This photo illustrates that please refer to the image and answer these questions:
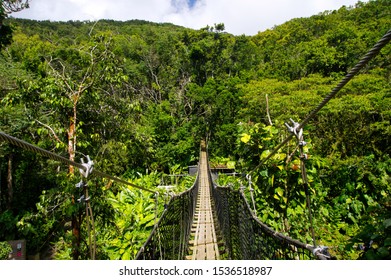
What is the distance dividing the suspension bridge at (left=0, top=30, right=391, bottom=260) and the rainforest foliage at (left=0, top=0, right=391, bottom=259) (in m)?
0.36

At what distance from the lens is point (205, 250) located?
279 cm

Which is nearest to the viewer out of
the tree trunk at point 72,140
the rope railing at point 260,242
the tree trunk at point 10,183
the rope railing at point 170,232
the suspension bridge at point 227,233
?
the suspension bridge at point 227,233

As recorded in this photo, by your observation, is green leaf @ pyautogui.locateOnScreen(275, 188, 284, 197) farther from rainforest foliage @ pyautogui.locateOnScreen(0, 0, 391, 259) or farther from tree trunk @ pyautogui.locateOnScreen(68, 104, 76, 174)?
tree trunk @ pyautogui.locateOnScreen(68, 104, 76, 174)

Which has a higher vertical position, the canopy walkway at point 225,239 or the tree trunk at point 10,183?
the tree trunk at point 10,183

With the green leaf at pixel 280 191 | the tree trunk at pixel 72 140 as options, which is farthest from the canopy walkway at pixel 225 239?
the tree trunk at pixel 72 140

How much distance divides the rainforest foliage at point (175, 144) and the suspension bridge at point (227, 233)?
36 centimetres

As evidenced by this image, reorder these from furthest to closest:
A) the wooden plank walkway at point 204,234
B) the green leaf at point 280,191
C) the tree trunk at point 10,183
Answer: the tree trunk at point 10,183 → the wooden plank walkway at point 204,234 → the green leaf at point 280,191

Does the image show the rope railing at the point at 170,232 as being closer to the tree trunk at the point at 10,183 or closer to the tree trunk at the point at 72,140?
the tree trunk at the point at 72,140

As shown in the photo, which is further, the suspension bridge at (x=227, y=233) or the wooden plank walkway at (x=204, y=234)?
the wooden plank walkway at (x=204, y=234)

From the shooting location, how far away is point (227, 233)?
2646 mm

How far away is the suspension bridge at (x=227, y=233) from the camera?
780 mm
